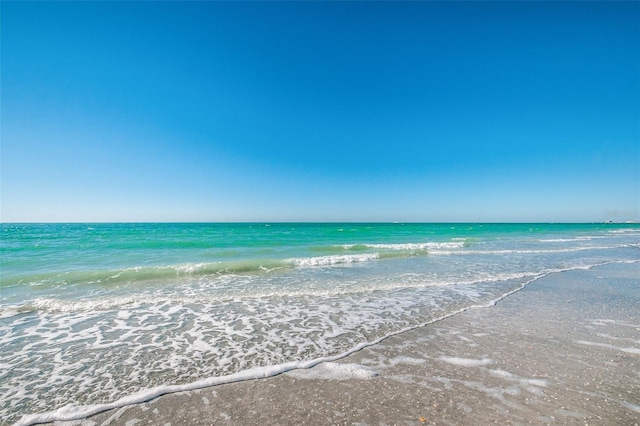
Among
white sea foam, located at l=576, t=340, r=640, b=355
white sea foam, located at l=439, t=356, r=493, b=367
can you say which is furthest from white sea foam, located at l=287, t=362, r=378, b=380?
white sea foam, located at l=576, t=340, r=640, b=355

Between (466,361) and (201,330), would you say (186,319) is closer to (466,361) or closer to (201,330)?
(201,330)

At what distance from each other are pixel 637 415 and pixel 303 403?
3955 millimetres

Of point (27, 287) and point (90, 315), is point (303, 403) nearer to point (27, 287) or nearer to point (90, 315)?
point (90, 315)

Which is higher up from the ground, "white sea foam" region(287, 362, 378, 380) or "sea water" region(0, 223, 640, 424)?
"white sea foam" region(287, 362, 378, 380)

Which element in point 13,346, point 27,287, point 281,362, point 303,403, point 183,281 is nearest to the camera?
point 303,403

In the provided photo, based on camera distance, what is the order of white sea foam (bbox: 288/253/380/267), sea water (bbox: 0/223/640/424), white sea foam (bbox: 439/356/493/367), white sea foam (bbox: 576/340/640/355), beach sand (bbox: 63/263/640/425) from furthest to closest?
white sea foam (bbox: 288/253/380/267)
white sea foam (bbox: 576/340/640/355)
white sea foam (bbox: 439/356/493/367)
sea water (bbox: 0/223/640/424)
beach sand (bbox: 63/263/640/425)

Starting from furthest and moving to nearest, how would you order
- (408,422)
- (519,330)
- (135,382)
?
1. (519,330)
2. (135,382)
3. (408,422)

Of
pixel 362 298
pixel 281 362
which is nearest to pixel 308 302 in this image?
pixel 362 298

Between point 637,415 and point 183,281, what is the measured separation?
1308 cm

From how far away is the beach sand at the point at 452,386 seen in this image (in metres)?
3.37

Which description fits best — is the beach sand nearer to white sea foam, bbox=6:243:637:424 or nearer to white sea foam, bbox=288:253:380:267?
white sea foam, bbox=6:243:637:424

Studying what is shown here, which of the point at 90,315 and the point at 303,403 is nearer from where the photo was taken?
the point at 303,403

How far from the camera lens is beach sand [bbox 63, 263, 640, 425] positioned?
3365mm

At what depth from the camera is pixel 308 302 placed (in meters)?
8.91
